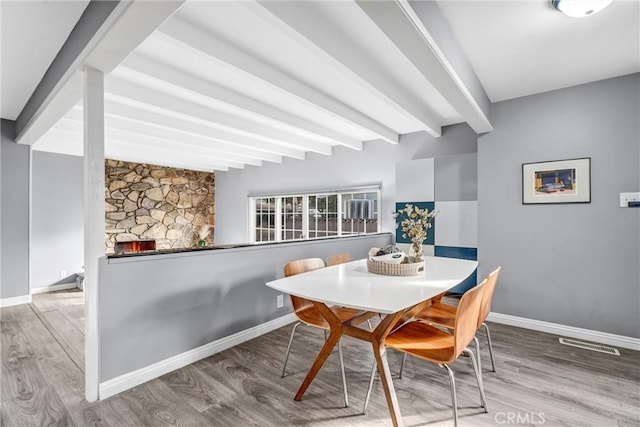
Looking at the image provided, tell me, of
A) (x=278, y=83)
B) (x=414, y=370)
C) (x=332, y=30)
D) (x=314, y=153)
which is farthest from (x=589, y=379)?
(x=314, y=153)

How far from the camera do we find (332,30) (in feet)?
6.43

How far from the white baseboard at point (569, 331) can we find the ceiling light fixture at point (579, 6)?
8.70ft

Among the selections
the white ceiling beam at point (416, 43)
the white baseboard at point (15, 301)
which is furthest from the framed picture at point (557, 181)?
the white baseboard at point (15, 301)

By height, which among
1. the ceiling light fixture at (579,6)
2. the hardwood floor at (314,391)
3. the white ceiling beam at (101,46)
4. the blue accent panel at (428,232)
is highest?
the ceiling light fixture at (579,6)

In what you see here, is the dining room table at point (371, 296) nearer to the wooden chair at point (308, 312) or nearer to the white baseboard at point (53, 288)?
the wooden chair at point (308, 312)

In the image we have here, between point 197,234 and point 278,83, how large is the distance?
5843 mm

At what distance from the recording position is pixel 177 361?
225 centimetres

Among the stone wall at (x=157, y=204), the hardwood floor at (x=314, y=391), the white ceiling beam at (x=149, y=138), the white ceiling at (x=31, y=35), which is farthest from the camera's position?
the stone wall at (x=157, y=204)

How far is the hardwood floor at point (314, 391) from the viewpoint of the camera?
1735 millimetres

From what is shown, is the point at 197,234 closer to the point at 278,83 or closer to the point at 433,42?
the point at 278,83

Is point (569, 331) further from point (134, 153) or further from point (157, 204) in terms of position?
point (157, 204)

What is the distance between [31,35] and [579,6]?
11.6 feet

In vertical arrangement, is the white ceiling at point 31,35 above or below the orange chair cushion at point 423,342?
above

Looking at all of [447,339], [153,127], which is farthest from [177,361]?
[153,127]
